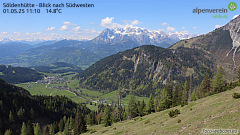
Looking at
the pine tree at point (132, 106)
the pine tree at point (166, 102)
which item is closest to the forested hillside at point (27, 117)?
the pine tree at point (132, 106)

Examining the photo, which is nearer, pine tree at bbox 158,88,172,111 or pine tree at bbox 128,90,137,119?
pine tree at bbox 158,88,172,111

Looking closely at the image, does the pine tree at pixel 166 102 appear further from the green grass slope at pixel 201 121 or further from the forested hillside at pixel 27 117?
the forested hillside at pixel 27 117

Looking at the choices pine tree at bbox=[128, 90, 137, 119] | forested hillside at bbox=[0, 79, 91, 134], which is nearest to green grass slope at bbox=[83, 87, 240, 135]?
pine tree at bbox=[128, 90, 137, 119]

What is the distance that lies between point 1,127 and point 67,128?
46.5 metres

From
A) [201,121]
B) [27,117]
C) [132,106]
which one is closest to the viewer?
[201,121]

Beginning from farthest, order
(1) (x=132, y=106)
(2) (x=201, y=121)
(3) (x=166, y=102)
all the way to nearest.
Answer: (1) (x=132, y=106) < (3) (x=166, y=102) < (2) (x=201, y=121)

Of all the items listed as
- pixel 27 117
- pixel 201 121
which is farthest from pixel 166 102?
pixel 27 117

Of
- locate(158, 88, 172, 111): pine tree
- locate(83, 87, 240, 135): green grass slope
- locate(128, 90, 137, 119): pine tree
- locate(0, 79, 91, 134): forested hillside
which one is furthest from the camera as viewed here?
locate(0, 79, 91, 134): forested hillside

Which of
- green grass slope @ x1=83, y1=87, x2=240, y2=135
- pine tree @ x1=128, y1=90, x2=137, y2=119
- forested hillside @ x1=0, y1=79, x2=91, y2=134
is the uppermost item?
green grass slope @ x1=83, y1=87, x2=240, y2=135

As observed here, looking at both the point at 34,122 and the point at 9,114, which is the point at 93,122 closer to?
the point at 34,122

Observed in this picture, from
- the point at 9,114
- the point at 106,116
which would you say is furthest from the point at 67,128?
the point at 9,114

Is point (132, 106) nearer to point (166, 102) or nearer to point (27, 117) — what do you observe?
point (166, 102)

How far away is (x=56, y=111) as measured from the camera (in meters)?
161

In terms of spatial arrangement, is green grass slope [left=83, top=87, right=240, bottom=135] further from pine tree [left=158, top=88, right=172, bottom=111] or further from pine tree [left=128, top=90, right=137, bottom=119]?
pine tree [left=158, top=88, right=172, bottom=111]
